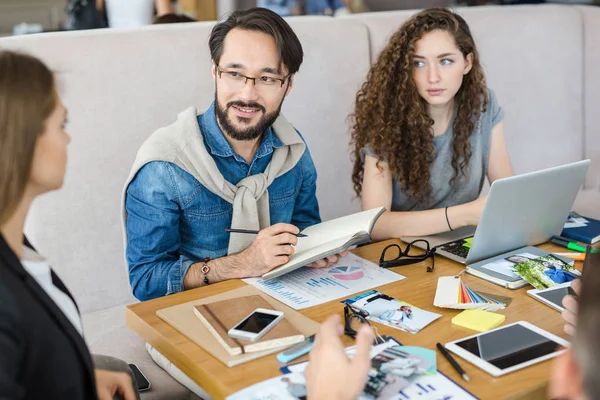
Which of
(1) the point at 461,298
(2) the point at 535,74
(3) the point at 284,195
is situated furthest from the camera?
(2) the point at 535,74

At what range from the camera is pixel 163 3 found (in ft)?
10.9

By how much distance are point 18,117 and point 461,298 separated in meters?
0.91

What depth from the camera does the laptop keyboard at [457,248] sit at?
174 centimetres

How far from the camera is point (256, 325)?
52.5 inches

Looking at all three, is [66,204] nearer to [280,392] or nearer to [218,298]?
[218,298]

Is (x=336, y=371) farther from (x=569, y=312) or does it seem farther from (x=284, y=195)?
(x=284, y=195)

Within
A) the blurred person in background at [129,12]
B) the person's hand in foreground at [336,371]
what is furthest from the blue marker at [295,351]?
the blurred person in background at [129,12]

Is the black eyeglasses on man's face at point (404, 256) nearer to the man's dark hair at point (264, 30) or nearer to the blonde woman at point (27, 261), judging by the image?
the man's dark hair at point (264, 30)

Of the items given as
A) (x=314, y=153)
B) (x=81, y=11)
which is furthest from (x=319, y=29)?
(x=81, y=11)

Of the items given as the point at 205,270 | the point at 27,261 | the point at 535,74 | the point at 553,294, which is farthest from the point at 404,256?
the point at 535,74

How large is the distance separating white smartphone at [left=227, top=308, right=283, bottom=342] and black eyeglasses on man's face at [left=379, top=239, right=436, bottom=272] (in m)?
0.39

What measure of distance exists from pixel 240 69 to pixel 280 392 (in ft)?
2.86

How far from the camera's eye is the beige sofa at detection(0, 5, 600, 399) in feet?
6.73

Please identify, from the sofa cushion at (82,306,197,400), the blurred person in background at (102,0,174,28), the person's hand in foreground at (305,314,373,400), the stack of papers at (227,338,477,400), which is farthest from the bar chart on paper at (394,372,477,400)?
the blurred person in background at (102,0,174,28)
